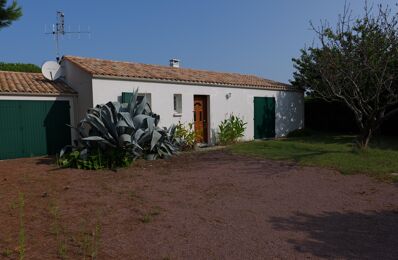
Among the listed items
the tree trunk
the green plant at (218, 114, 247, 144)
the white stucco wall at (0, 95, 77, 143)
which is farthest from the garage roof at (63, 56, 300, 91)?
the tree trunk

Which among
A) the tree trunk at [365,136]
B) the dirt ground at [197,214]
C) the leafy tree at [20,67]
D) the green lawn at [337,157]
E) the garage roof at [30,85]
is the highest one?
the leafy tree at [20,67]

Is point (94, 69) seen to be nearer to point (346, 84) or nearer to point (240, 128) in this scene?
point (240, 128)

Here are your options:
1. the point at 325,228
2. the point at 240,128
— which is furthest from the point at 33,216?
the point at 240,128

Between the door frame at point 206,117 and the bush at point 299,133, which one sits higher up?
the door frame at point 206,117

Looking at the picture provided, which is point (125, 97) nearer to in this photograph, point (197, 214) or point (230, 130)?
point (230, 130)

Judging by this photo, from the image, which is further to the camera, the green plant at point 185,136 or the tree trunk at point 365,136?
the green plant at point 185,136

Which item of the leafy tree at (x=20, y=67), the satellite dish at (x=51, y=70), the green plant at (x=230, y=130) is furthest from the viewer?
the leafy tree at (x=20, y=67)

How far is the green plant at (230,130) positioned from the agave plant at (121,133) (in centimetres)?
460

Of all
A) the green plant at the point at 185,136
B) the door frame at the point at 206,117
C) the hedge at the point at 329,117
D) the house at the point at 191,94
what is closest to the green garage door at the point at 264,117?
the house at the point at 191,94

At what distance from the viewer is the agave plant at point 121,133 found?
31.7ft

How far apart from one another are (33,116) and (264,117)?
35.2ft

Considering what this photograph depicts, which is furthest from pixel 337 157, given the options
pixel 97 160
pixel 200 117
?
pixel 97 160

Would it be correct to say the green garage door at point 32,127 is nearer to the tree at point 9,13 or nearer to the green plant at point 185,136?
the green plant at point 185,136

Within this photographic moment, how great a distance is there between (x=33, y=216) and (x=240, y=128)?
1117 centimetres
